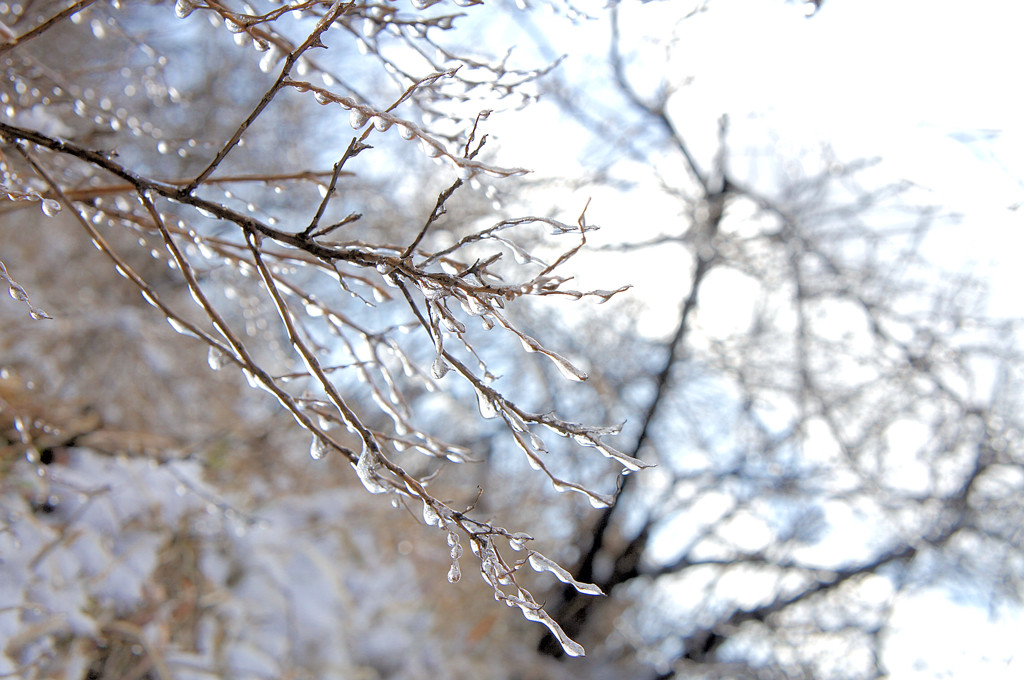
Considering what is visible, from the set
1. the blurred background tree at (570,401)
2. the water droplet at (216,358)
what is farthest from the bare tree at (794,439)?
the water droplet at (216,358)

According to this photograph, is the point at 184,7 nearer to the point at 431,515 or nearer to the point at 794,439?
the point at 431,515


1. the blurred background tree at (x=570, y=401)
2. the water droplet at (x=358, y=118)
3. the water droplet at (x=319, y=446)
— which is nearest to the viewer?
the water droplet at (x=358, y=118)

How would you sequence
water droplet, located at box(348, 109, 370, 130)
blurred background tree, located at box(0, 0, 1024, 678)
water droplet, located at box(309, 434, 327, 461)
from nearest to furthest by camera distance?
1. water droplet, located at box(348, 109, 370, 130)
2. water droplet, located at box(309, 434, 327, 461)
3. blurred background tree, located at box(0, 0, 1024, 678)

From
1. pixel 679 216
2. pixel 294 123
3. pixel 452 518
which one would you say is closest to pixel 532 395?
pixel 679 216

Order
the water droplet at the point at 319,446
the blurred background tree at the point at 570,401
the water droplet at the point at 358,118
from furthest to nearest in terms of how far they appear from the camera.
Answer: the blurred background tree at the point at 570,401 < the water droplet at the point at 319,446 < the water droplet at the point at 358,118

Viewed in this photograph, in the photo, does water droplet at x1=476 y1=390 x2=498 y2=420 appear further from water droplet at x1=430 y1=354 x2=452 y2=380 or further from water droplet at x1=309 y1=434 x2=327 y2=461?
water droplet at x1=309 y1=434 x2=327 y2=461

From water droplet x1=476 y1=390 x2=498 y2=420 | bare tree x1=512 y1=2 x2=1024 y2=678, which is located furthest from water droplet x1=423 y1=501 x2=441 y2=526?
bare tree x1=512 y1=2 x2=1024 y2=678

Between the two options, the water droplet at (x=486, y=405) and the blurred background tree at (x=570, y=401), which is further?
the blurred background tree at (x=570, y=401)

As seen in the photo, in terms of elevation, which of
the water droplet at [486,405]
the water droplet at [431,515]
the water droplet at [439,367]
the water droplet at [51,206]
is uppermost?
the water droplet at [51,206]

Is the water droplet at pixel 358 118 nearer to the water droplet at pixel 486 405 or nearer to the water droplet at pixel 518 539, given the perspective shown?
the water droplet at pixel 486 405

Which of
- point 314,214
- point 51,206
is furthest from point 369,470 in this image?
point 314,214

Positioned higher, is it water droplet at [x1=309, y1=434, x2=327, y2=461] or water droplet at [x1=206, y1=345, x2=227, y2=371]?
water droplet at [x1=206, y1=345, x2=227, y2=371]

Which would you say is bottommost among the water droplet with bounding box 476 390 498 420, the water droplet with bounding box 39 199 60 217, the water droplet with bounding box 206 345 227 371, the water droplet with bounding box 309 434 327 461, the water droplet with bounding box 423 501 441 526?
the water droplet with bounding box 423 501 441 526

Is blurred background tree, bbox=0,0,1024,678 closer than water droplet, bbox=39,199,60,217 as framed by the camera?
No
